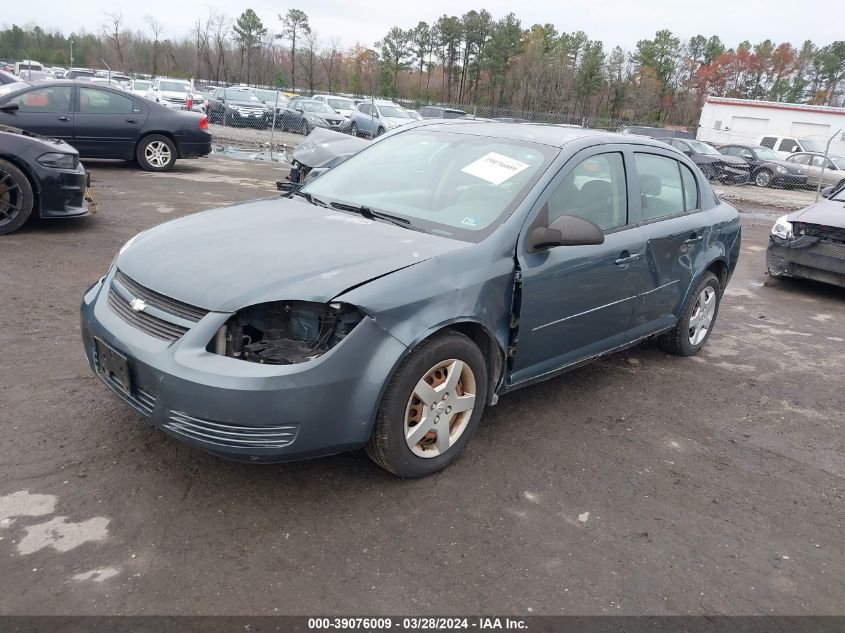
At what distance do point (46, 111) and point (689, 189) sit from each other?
398 inches

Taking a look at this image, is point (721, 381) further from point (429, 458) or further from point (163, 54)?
point (163, 54)

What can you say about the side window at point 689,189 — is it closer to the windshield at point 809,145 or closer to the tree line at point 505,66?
the windshield at point 809,145

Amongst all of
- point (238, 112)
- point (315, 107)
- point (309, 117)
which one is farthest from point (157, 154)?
point (238, 112)

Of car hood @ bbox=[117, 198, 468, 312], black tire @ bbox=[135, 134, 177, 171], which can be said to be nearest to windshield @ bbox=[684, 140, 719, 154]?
black tire @ bbox=[135, 134, 177, 171]

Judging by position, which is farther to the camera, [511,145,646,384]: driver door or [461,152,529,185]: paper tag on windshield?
A: [461,152,529,185]: paper tag on windshield

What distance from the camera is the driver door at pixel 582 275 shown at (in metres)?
3.60

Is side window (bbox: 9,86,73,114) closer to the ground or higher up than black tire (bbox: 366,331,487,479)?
higher up

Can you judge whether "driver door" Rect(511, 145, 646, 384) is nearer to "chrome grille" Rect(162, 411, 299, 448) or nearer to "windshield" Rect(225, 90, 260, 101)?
"chrome grille" Rect(162, 411, 299, 448)

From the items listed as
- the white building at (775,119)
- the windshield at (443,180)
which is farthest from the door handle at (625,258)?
the white building at (775,119)

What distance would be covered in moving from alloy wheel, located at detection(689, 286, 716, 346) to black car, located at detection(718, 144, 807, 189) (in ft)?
63.4

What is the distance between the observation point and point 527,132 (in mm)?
4219

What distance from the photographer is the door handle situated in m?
4.11

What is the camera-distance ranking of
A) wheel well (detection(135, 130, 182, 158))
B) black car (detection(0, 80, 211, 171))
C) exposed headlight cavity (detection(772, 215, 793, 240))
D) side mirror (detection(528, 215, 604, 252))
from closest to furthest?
side mirror (detection(528, 215, 604, 252)) → exposed headlight cavity (detection(772, 215, 793, 240)) → black car (detection(0, 80, 211, 171)) → wheel well (detection(135, 130, 182, 158))

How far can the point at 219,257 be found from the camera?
3.13 metres
